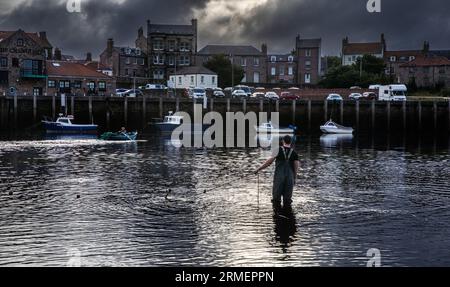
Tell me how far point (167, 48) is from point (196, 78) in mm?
19456

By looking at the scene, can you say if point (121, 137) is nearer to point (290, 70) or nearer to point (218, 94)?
point (218, 94)

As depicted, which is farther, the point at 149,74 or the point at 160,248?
the point at 149,74

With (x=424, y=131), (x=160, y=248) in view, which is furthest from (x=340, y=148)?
(x=160, y=248)

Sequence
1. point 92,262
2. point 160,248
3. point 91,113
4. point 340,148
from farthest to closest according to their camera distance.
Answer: point 91,113
point 340,148
point 160,248
point 92,262

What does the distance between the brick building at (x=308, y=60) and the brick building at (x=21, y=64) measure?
65759 mm

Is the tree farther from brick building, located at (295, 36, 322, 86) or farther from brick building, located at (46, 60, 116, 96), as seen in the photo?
brick building, located at (46, 60, 116, 96)

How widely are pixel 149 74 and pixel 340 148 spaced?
268ft

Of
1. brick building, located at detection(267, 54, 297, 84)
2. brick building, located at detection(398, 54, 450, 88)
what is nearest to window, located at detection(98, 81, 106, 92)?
brick building, located at detection(267, 54, 297, 84)

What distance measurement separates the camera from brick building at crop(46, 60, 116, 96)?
9725cm

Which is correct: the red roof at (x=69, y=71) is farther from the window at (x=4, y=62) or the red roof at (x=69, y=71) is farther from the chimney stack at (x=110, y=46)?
the chimney stack at (x=110, y=46)

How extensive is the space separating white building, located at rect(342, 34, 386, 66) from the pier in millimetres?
66499

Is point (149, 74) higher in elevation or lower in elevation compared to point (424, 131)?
higher
